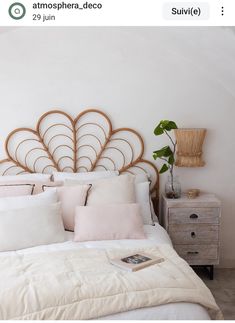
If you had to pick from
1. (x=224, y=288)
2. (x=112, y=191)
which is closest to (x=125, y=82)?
(x=112, y=191)

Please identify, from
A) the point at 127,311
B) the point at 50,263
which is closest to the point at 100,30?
the point at 50,263

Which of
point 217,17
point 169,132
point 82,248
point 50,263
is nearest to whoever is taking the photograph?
point 217,17

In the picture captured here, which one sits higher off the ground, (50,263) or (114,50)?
(114,50)

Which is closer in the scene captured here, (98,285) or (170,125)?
(98,285)

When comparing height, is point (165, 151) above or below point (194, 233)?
above

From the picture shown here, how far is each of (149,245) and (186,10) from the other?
147cm

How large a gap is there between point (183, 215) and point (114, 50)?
1464mm

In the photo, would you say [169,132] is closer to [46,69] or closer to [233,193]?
[233,193]

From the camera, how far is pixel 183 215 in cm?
336

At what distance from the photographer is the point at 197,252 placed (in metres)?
3.41

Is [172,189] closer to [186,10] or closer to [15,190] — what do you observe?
[15,190]

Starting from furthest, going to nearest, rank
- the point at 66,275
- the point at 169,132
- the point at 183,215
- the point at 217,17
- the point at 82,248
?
1. the point at 169,132
2. the point at 183,215
3. the point at 82,248
4. the point at 66,275
5. the point at 217,17

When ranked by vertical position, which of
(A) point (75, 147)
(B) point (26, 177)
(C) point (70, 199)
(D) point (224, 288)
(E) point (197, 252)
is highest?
(A) point (75, 147)

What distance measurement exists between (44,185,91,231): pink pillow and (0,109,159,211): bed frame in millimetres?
427
